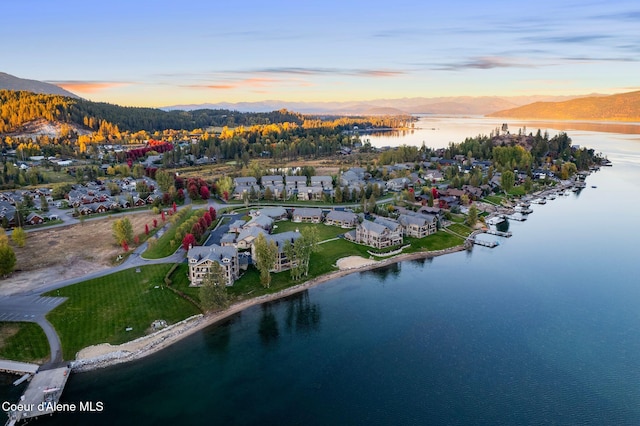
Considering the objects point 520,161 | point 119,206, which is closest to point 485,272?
point 119,206

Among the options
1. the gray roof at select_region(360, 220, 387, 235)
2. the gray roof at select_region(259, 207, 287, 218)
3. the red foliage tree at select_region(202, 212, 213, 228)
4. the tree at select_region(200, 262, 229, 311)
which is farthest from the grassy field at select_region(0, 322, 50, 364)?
the gray roof at select_region(360, 220, 387, 235)

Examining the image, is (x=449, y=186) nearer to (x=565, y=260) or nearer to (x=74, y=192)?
(x=565, y=260)

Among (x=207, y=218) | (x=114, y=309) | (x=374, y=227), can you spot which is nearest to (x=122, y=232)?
(x=207, y=218)

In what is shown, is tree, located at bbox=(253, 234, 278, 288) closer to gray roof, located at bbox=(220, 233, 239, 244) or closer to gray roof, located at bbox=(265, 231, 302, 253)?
gray roof, located at bbox=(265, 231, 302, 253)

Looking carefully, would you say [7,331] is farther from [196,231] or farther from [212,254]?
[196,231]

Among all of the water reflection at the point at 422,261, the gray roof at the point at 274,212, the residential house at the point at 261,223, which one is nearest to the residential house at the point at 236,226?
the residential house at the point at 261,223

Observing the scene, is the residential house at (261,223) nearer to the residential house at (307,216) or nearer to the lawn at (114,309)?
the residential house at (307,216)
